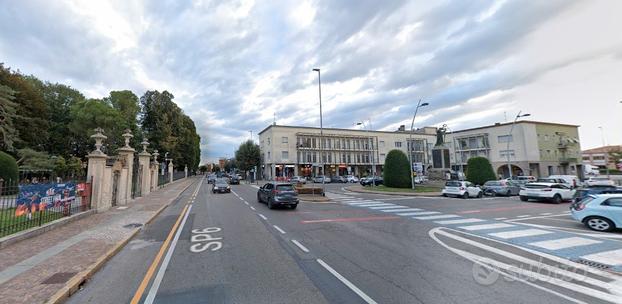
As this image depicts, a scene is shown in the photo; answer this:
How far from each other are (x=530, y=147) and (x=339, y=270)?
219ft

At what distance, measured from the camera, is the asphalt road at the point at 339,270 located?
465cm

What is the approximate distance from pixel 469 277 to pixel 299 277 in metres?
3.46

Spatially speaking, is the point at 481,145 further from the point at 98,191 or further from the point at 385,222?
the point at 98,191

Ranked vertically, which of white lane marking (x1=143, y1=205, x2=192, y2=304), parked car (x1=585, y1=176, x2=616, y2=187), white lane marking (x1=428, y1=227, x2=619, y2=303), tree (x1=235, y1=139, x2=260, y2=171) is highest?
tree (x1=235, y1=139, x2=260, y2=171)

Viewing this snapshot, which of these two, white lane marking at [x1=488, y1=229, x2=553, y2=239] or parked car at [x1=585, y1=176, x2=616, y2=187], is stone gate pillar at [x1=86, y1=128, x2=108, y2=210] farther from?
parked car at [x1=585, y1=176, x2=616, y2=187]

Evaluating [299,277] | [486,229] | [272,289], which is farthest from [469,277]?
[486,229]

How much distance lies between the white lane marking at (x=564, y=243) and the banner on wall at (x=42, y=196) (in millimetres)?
16303

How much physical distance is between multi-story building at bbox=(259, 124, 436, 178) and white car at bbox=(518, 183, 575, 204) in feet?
120

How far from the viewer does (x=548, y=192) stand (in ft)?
66.6

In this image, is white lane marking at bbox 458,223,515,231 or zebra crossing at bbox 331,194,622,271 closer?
zebra crossing at bbox 331,194,622,271

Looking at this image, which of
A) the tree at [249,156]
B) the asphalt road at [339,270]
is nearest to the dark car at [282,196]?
the asphalt road at [339,270]

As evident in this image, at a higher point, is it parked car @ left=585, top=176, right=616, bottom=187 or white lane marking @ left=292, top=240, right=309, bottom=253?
parked car @ left=585, top=176, right=616, bottom=187

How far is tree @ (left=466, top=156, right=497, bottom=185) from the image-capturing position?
112 feet

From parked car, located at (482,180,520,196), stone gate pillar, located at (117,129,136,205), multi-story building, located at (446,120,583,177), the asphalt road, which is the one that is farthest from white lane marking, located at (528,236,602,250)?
multi-story building, located at (446,120,583,177)
